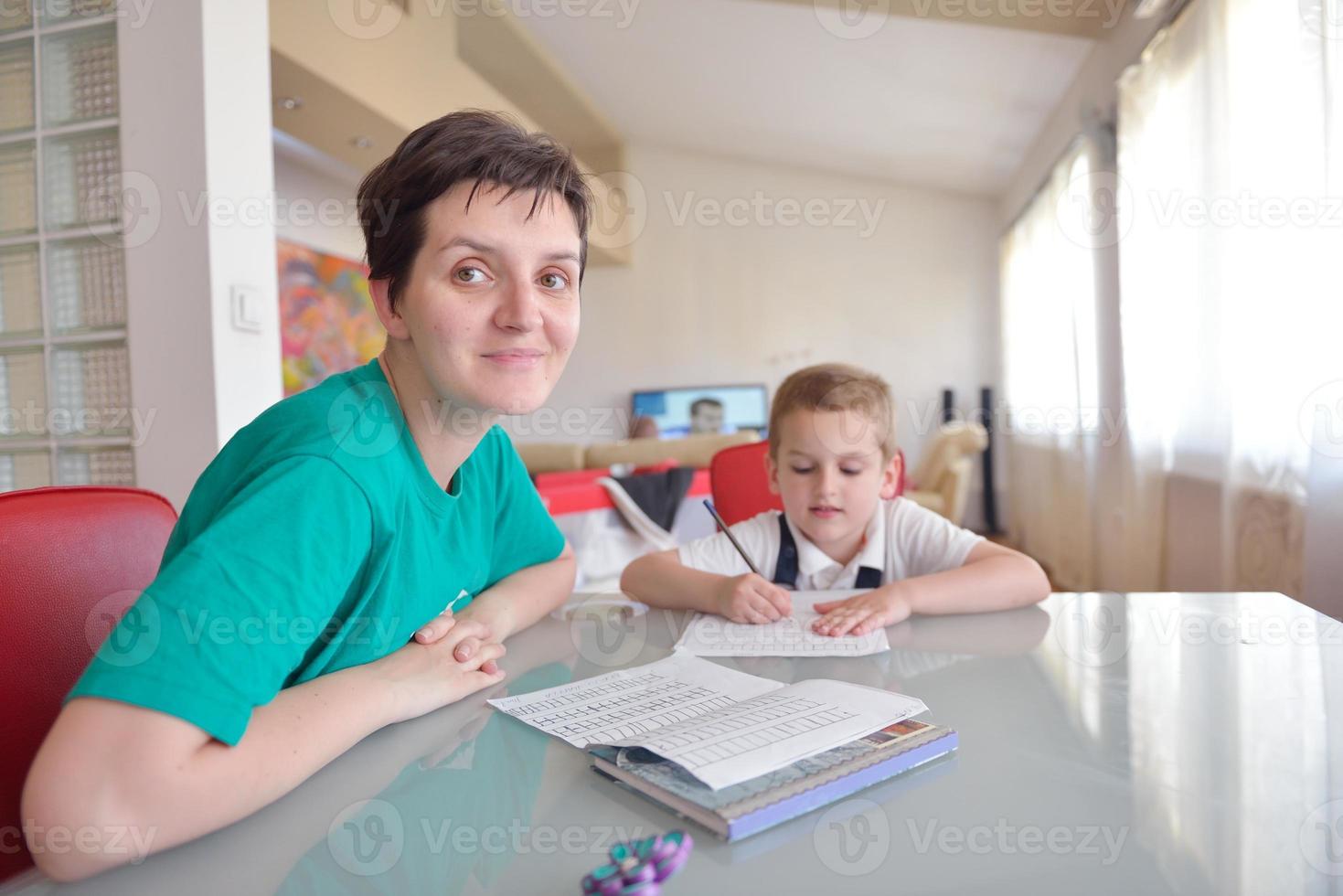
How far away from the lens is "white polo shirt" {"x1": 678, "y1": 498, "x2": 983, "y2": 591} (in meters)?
1.39

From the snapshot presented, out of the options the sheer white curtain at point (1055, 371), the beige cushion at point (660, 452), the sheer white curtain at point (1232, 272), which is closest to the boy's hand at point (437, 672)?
the sheer white curtain at point (1232, 272)

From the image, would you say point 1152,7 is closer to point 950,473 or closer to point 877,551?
point 950,473

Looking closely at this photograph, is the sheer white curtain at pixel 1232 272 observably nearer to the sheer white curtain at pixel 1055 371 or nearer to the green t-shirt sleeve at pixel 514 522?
the sheer white curtain at pixel 1055 371

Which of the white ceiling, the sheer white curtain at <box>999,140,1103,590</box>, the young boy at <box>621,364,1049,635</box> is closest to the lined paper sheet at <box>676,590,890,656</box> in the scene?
the young boy at <box>621,364,1049,635</box>

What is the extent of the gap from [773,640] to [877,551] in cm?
47

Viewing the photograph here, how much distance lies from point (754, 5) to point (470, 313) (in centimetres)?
452

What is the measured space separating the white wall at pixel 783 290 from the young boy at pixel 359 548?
6.35 metres

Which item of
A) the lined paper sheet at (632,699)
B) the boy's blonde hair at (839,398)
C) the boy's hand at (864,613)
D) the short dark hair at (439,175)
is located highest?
the short dark hair at (439,175)

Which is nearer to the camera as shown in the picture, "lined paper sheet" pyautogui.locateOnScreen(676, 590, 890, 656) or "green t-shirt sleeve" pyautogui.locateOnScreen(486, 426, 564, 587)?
"lined paper sheet" pyautogui.locateOnScreen(676, 590, 890, 656)

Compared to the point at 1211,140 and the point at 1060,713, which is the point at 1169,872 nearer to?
the point at 1060,713

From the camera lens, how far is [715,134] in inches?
282

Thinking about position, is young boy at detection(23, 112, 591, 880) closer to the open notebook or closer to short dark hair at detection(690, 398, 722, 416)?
the open notebook

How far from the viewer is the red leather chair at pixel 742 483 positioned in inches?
73.9

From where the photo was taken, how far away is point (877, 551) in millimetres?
1416
